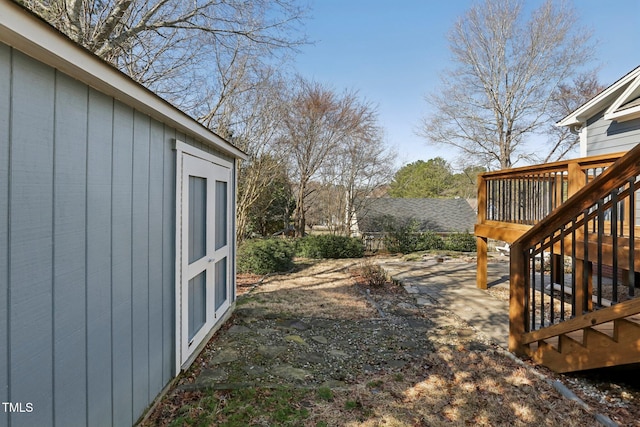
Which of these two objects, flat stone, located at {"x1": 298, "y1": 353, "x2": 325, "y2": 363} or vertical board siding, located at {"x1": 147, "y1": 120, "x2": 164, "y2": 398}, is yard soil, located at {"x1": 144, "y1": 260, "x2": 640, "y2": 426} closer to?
flat stone, located at {"x1": 298, "y1": 353, "x2": 325, "y2": 363}

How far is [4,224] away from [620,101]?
8.28 meters

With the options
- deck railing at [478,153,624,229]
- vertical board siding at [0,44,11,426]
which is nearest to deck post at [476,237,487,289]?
deck railing at [478,153,624,229]

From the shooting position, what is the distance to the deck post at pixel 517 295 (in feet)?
11.0

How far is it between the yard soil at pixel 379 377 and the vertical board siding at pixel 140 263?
300 millimetres

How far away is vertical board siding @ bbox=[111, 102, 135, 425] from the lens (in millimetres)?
1983

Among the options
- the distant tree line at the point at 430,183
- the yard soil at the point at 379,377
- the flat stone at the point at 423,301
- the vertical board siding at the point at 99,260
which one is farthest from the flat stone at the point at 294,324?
the distant tree line at the point at 430,183

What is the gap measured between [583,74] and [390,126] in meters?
8.55

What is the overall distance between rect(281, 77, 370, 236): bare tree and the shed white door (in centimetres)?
864

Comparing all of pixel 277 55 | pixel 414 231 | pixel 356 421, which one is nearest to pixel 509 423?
pixel 356 421

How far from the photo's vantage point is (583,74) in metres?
14.7

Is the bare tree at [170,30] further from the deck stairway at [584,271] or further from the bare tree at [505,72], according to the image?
the bare tree at [505,72]

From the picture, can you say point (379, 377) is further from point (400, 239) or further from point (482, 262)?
point (400, 239)

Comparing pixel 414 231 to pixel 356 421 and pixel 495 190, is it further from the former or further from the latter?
pixel 356 421

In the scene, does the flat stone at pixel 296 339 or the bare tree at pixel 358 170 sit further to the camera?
the bare tree at pixel 358 170
